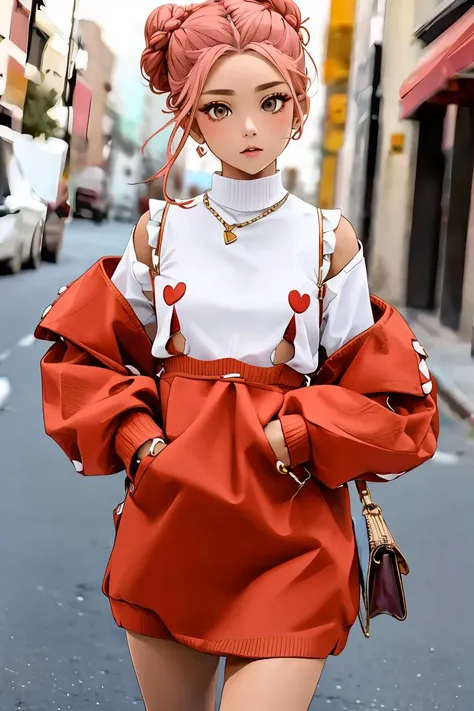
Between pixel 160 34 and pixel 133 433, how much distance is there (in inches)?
21.0

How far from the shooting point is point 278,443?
104cm

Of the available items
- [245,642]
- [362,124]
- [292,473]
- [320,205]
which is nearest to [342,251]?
[292,473]

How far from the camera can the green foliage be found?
2.16 m

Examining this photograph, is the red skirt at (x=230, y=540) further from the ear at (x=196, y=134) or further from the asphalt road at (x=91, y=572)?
the asphalt road at (x=91, y=572)

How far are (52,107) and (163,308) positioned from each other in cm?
126

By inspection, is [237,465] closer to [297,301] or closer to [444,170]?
[297,301]

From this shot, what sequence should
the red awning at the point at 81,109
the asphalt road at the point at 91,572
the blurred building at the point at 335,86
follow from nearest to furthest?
the asphalt road at the point at 91,572
the blurred building at the point at 335,86
the red awning at the point at 81,109

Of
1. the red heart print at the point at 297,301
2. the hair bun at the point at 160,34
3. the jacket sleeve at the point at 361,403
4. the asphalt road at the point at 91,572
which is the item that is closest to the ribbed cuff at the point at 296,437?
the jacket sleeve at the point at 361,403

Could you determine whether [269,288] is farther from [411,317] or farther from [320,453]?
[411,317]

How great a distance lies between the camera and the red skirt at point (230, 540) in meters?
1.04

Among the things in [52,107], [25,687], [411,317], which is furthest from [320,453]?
[52,107]

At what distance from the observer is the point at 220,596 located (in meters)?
1.07

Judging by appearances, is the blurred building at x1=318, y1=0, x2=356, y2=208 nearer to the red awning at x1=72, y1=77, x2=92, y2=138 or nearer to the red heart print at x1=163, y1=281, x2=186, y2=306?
the red awning at x1=72, y1=77, x2=92, y2=138

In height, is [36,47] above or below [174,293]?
above
